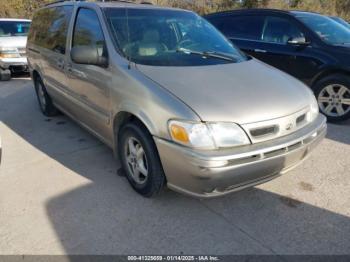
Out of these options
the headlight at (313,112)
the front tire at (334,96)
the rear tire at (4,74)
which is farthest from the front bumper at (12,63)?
the headlight at (313,112)

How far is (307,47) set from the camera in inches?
203

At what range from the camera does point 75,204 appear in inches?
119

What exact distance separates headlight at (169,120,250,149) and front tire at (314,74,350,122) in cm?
318

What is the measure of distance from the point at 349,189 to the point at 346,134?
163 centimetres

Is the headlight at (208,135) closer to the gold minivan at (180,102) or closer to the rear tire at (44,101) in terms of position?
the gold minivan at (180,102)

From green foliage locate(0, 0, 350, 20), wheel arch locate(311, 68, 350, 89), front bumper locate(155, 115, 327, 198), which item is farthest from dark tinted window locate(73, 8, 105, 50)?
green foliage locate(0, 0, 350, 20)

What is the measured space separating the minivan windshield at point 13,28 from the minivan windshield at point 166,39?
7.30 metres

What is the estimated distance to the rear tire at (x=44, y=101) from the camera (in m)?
5.27

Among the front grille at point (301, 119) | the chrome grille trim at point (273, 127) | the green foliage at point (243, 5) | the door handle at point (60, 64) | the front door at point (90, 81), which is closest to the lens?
the chrome grille trim at point (273, 127)

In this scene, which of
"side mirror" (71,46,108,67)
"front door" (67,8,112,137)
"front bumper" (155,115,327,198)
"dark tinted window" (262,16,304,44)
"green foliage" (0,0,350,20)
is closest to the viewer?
"front bumper" (155,115,327,198)

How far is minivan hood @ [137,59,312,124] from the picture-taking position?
2508mm

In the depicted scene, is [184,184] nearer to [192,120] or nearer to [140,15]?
[192,120]

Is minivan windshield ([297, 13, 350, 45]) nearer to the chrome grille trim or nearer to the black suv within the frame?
the black suv

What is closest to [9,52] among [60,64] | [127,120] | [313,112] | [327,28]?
[60,64]
